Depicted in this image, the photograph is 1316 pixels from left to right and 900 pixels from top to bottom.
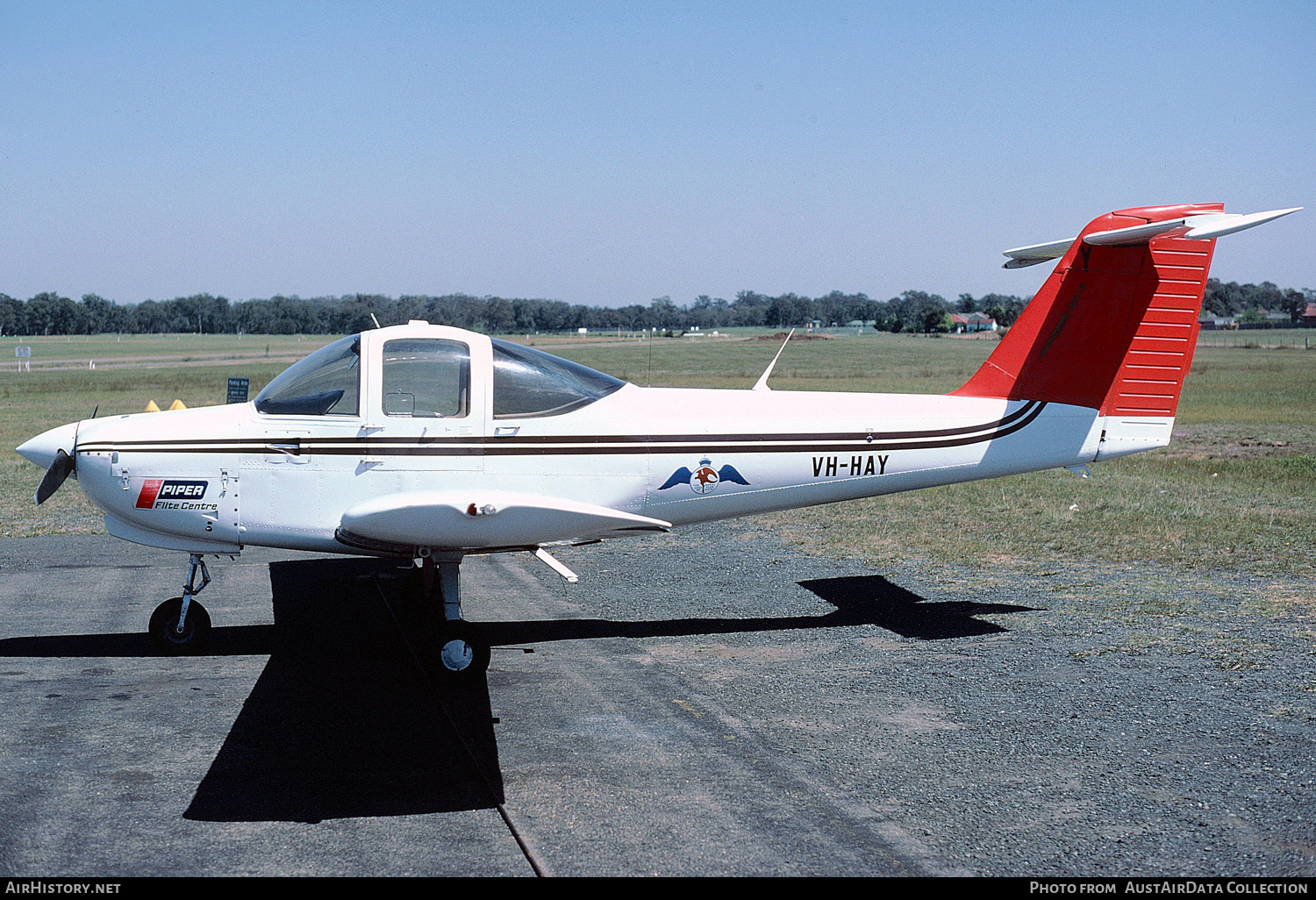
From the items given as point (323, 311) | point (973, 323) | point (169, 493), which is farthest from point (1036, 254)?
point (973, 323)

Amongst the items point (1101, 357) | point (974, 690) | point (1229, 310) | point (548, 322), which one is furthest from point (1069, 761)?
point (1229, 310)

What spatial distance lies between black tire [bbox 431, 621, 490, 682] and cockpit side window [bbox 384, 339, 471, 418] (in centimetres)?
144

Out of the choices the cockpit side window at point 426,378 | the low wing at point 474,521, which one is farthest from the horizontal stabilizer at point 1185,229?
the cockpit side window at point 426,378

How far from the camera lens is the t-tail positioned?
8.06 m

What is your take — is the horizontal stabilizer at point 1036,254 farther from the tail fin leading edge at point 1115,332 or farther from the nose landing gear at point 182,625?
the nose landing gear at point 182,625

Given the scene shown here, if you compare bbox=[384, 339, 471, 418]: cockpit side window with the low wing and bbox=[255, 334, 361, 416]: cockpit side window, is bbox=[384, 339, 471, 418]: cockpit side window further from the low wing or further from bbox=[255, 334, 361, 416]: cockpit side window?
the low wing

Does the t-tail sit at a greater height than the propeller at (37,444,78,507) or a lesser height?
greater

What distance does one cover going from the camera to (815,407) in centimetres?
773

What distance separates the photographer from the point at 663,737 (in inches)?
228

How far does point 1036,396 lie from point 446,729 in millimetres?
5036

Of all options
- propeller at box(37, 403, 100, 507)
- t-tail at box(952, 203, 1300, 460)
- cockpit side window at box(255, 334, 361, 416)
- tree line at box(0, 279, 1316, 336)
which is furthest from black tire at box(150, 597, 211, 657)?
tree line at box(0, 279, 1316, 336)

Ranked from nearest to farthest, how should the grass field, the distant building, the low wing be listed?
the low wing
the grass field
the distant building

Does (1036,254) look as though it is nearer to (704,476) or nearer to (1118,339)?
(1118,339)

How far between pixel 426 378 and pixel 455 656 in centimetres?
182
